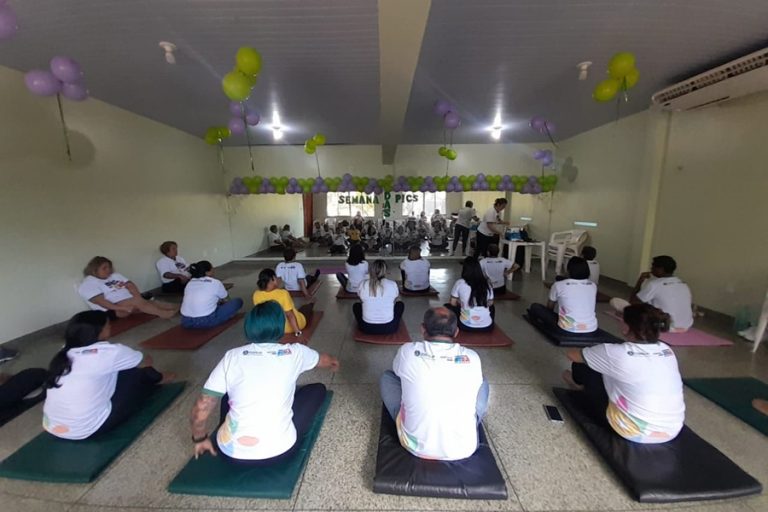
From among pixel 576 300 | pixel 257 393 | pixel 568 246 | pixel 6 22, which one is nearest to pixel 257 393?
pixel 257 393

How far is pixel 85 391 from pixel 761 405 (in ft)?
14.2

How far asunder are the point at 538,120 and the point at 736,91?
2.44 metres

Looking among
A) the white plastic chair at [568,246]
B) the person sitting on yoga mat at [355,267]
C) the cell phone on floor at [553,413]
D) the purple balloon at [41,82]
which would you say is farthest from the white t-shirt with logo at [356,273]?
the white plastic chair at [568,246]

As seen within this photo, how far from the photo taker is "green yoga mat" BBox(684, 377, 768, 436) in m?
2.10

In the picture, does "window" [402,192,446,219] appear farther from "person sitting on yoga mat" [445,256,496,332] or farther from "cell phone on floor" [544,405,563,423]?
"cell phone on floor" [544,405,563,423]

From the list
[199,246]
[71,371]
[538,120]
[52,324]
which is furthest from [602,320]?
[199,246]

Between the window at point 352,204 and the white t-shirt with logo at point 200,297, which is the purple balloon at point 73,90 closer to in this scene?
the white t-shirt with logo at point 200,297

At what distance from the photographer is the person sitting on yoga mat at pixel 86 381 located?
5.56ft

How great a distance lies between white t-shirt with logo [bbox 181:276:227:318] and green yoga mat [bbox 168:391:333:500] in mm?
2235

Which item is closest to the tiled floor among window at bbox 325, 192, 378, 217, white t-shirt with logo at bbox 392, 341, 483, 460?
white t-shirt with logo at bbox 392, 341, 483, 460

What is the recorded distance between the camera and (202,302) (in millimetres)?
3643

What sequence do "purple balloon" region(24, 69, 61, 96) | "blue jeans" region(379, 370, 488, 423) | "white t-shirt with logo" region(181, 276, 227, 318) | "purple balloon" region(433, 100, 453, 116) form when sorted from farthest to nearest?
"purple balloon" region(433, 100, 453, 116)
"white t-shirt with logo" region(181, 276, 227, 318)
"purple balloon" region(24, 69, 61, 96)
"blue jeans" region(379, 370, 488, 423)

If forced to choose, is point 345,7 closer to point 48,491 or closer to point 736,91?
point 48,491

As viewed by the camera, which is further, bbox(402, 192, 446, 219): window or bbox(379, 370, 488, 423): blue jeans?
bbox(402, 192, 446, 219): window
